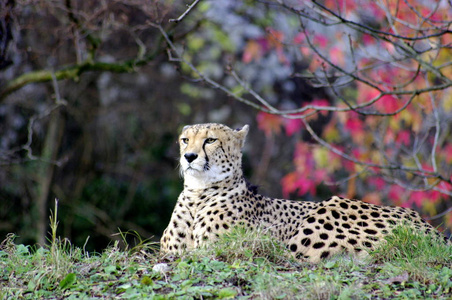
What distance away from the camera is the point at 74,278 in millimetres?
4191

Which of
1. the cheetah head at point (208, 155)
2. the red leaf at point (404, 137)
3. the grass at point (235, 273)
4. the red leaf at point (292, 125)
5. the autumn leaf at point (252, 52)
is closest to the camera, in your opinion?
the grass at point (235, 273)

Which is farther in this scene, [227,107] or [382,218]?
[227,107]

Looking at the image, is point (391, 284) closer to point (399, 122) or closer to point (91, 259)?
point (91, 259)

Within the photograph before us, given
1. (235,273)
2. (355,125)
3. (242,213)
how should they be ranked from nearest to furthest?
(235,273)
(242,213)
(355,125)

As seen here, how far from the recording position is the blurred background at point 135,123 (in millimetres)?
10422

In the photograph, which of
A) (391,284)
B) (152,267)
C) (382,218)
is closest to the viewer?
(391,284)

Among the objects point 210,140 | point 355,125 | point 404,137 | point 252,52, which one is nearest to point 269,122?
point 252,52

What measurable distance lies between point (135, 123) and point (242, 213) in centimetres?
634

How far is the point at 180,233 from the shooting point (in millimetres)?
5578

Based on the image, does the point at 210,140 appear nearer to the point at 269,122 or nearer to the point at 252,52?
the point at 269,122

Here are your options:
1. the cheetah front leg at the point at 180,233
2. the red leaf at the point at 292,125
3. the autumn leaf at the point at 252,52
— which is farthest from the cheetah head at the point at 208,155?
the autumn leaf at the point at 252,52

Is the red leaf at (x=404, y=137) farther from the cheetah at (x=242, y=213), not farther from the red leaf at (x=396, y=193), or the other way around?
the cheetah at (x=242, y=213)

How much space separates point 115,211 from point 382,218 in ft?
20.8

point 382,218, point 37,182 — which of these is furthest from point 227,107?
point 382,218
